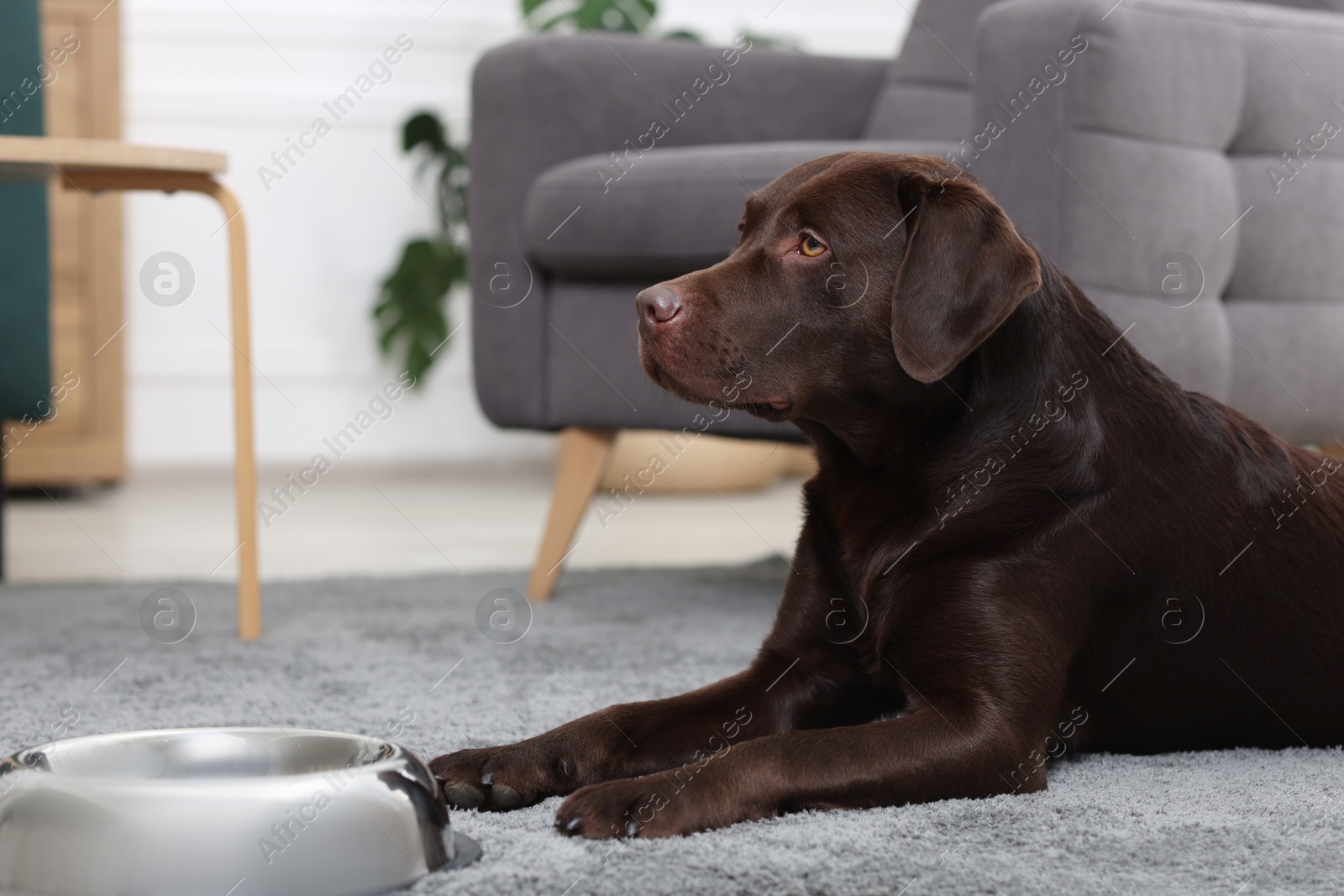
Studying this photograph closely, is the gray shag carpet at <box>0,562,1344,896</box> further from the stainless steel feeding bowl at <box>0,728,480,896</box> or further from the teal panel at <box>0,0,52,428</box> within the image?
the teal panel at <box>0,0,52,428</box>

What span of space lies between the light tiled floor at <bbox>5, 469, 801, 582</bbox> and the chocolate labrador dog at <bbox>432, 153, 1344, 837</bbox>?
4.94ft

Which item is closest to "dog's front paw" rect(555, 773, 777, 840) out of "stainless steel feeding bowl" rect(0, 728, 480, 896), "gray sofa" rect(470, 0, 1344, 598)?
"stainless steel feeding bowl" rect(0, 728, 480, 896)

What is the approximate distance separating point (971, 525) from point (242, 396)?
50.4 inches

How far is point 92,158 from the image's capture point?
6.32 feet

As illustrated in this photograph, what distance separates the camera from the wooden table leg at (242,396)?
6.97ft

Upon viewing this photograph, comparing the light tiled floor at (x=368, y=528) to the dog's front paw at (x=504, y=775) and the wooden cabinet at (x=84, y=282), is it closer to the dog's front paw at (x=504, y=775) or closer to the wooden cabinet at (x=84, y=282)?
the wooden cabinet at (x=84, y=282)

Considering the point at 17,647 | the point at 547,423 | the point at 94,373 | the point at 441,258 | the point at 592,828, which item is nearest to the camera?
the point at 592,828

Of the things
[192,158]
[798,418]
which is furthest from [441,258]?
[798,418]

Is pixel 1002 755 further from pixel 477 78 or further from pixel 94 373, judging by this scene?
pixel 94 373

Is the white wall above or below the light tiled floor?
above

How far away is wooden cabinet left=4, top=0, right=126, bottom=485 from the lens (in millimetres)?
4367

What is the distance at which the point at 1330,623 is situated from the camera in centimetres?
144

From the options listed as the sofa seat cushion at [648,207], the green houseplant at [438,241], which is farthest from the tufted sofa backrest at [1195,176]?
the green houseplant at [438,241]

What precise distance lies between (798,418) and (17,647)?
4.29 feet
